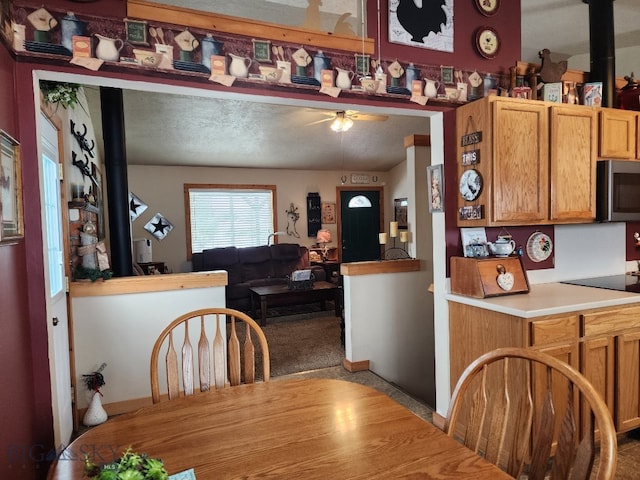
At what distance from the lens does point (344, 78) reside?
2336 millimetres

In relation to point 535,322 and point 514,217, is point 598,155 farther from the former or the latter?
point 535,322

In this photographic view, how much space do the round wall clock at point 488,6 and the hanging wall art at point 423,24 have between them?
23 centimetres

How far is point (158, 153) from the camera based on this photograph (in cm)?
636

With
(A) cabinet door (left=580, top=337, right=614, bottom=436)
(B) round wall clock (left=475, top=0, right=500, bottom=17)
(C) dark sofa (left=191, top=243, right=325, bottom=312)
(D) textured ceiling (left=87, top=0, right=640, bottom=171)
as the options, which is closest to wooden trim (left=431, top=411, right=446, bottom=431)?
(A) cabinet door (left=580, top=337, right=614, bottom=436)

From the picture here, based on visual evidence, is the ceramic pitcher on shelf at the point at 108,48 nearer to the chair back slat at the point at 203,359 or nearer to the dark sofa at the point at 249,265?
the chair back slat at the point at 203,359

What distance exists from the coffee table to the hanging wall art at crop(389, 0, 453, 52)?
3677mm

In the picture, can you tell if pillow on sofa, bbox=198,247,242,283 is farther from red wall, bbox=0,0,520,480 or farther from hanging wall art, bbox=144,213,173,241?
red wall, bbox=0,0,520,480

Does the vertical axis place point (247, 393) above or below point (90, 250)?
below

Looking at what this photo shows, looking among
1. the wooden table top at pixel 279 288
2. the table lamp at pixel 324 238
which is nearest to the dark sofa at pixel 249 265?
the wooden table top at pixel 279 288

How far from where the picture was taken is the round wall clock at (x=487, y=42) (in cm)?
264

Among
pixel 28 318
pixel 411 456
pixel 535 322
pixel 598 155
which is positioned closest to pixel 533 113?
pixel 598 155

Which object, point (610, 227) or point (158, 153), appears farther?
point (158, 153)

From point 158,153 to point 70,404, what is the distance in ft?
15.0

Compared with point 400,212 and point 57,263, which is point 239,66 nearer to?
point 57,263
